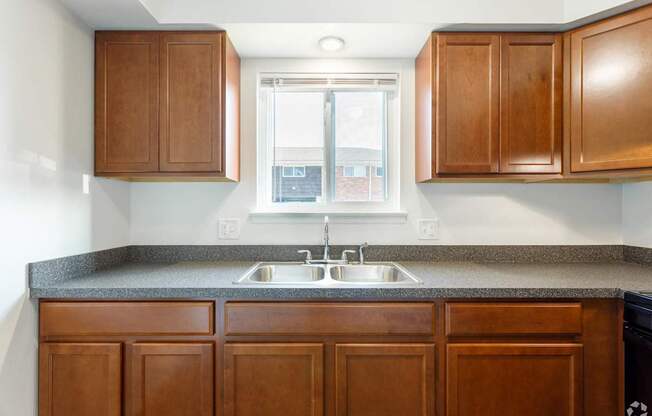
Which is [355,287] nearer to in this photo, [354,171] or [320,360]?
[320,360]

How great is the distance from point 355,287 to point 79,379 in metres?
1.16

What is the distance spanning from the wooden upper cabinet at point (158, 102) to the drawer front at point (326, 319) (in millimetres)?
766

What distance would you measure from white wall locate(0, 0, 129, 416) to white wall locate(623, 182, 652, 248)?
287 cm

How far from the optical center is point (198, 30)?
1786 millimetres

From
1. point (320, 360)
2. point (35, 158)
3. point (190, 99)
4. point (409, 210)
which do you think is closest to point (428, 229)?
point (409, 210)

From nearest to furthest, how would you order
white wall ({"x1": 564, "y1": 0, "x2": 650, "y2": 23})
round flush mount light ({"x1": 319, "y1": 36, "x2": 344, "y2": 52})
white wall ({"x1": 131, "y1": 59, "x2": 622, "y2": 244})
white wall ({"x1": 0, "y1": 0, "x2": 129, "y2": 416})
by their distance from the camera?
white wall ({"x1": 0, "y1": 0, "x2": 129, "y2": 416})
white wall ({"x1": 564, "y1": 0, "x2": 650, "y2": 23})
round flush mount light ({"x1": 319, "y1": 36, "x2": 344, "y2": 52})
white wall ({"x1": 131, "y1": 59, "x2": 622, "y2": 244})

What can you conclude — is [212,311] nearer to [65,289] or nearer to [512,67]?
[65,289]

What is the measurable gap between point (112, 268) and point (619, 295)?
91.0 inches

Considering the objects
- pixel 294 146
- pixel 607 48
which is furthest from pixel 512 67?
pixel 294 146

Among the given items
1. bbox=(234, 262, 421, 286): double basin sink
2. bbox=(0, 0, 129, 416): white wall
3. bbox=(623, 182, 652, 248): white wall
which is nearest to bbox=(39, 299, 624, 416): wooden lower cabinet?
bbox=(0, 0, 129, 416): white wall

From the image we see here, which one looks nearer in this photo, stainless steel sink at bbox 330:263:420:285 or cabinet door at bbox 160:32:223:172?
cabinet door at bbox 160:32:223:172

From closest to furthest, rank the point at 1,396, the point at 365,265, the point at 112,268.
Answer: the point at 1,396 → the point at 112,268 → the point at 365,265

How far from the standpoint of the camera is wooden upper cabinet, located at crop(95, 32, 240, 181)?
1780 mm

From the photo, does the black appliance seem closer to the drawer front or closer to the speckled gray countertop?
the speckled gray countertop
